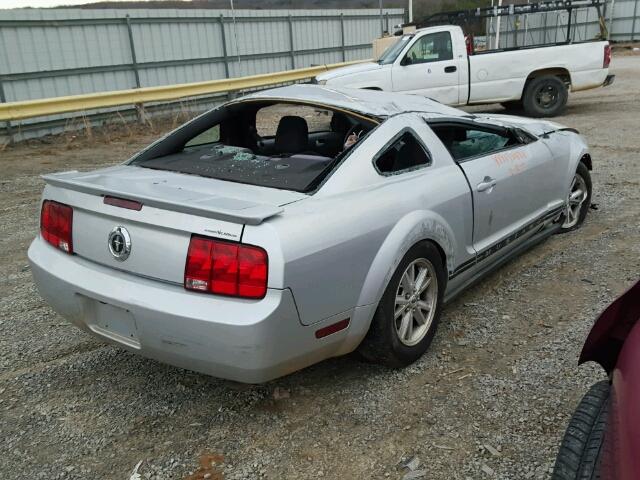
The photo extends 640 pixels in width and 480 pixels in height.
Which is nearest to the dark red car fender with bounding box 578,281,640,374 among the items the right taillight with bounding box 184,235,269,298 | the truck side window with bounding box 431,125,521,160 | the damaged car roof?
the right taillight with bounding box 184,235,269,298

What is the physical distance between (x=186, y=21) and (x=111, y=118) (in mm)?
3895

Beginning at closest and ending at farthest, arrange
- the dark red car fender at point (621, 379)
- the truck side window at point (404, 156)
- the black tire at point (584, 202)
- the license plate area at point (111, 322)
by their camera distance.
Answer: the dark red car fender at point (621, 379) → the license plate area at point (111, 322) → the truck side window at point (404, 156) → the black tire at point (584, 202)

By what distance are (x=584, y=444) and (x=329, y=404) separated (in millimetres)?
1324

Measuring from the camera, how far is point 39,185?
312 inches

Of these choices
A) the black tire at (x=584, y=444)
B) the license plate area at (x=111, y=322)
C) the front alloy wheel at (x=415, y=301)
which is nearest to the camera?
the black tire at (x=584, y=444)

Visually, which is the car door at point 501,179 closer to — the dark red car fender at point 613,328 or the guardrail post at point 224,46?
the dark red car fender at point 613,328

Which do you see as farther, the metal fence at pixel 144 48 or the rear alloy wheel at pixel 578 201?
the metal fence at pixel 144 48

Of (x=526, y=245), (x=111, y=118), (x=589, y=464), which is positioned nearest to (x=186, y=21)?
(x=111, y=118)

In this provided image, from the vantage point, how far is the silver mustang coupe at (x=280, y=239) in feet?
8.02

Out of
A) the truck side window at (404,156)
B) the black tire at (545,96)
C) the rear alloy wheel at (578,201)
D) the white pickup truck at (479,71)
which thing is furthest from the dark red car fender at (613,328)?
the black tire at (545,96)

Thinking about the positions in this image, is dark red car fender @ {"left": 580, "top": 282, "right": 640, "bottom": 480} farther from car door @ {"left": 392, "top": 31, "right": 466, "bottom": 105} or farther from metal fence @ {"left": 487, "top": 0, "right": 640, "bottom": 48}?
metal fence @ {"left": 487, "top": 0, "right": 640, "bottom": 48}

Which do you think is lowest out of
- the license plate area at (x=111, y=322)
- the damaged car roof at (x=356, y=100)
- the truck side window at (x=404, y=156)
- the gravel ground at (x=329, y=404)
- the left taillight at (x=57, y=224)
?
the gravel ground at (x=329, y=404)

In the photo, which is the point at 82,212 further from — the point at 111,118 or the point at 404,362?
the point at 111,118

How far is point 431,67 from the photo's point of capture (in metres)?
11.3
